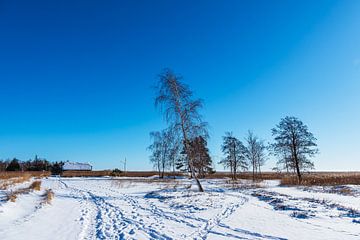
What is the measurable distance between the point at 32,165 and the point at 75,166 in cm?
2279

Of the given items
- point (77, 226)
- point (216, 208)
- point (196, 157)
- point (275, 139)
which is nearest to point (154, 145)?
point (275, 139)

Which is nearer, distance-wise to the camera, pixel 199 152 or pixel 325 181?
pixel 199 152

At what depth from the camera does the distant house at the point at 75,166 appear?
296 ft

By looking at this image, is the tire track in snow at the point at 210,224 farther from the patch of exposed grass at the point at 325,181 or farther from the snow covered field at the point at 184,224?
the patch of exposed grass at the point at 325,181

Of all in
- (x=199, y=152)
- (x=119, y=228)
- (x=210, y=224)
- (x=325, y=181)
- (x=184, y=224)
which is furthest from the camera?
(x=325, y=181)

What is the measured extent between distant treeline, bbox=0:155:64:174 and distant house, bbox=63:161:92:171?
5.76ft

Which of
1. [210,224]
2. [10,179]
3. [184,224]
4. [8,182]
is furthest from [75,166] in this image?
[210,224]

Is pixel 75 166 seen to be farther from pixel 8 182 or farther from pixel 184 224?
pixel 184 224

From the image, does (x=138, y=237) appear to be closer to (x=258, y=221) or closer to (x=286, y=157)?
(x=258, y=221)

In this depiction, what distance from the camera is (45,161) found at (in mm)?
104062

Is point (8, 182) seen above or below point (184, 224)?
above

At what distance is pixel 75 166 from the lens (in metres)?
92.8

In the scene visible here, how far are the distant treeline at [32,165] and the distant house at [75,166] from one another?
1757 mm

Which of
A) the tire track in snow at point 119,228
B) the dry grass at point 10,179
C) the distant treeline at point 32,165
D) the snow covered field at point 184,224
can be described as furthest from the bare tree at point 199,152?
the distant treeline at point 32,165
